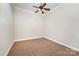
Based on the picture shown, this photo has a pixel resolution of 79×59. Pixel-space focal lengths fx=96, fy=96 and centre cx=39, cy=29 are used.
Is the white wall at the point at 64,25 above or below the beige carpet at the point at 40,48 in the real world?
above

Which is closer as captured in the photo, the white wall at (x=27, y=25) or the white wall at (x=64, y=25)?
the white wall at (x=27, y=25)

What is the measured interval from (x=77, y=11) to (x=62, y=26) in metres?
0.59

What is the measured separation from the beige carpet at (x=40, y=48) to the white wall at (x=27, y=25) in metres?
0.17

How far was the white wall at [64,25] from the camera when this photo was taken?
2480mm

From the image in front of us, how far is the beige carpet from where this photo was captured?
2338 millimetres

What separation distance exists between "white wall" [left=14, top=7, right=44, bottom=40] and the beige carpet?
0.17 m

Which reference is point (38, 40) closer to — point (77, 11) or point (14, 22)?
point (14, 22)

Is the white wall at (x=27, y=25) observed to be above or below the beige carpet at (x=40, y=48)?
above

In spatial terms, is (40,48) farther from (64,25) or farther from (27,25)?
(64,25)

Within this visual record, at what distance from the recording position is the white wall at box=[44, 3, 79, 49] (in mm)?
2480

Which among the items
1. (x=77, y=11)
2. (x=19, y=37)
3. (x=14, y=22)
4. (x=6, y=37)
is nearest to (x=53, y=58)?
(x=19, y=37)

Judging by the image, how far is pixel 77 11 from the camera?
2.69 metres

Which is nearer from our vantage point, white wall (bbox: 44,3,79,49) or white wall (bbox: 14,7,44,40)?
white wall (bbox: 14,7,44,40)

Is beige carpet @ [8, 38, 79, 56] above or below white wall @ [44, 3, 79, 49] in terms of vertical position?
below
